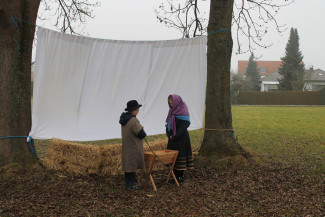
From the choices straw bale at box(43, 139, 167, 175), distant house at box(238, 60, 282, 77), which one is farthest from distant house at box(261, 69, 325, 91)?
straw bale at box(43, 139, 167, 175)

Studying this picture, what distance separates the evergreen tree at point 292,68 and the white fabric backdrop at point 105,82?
42048 millimetres

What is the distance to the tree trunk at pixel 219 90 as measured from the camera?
6.61m

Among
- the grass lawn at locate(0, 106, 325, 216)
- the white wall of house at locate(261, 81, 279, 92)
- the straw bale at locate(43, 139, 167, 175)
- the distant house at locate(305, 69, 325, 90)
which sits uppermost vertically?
the distant house at locate(305, 69, 325, 90)

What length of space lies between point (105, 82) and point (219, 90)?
228cm

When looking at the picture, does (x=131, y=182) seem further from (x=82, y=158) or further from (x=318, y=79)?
(x=318, y=79)

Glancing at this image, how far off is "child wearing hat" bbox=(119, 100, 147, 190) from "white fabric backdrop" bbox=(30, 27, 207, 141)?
984 millimetres

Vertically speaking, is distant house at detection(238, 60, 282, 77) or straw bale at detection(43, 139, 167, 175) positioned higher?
distant house at detection(238, 60, 282, 77)

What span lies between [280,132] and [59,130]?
9872 millimetres

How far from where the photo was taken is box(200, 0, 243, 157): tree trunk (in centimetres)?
661

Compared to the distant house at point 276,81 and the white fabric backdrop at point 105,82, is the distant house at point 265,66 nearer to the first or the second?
the distant house at point 276,81

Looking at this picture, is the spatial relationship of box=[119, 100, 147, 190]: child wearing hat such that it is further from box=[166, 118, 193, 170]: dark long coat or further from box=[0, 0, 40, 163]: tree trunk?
box=[0, 0, 40, 163]: tree trunk

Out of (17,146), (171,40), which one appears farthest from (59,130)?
(171,40)

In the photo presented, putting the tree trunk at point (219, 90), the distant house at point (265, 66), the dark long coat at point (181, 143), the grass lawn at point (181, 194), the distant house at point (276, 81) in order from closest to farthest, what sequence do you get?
1. the grass lawn at point (181, 194)
2. the dark long coat at point (181, 143)
3. the tree trunk at point (219, 90)
4. the distant house at point (276, 81)
5. the distant house at point (265, 66)

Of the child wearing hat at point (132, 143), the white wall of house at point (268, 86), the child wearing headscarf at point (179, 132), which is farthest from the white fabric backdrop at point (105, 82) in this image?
the white wall of house at point (268, 86)
